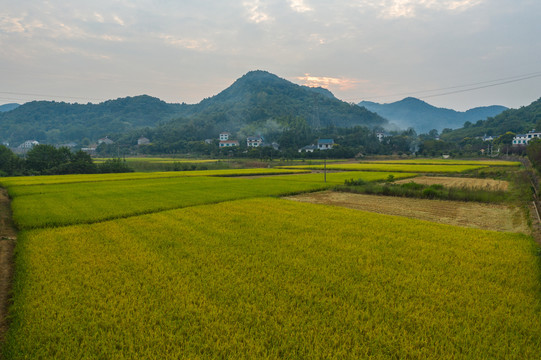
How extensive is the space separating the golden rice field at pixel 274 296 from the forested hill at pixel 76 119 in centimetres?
16080

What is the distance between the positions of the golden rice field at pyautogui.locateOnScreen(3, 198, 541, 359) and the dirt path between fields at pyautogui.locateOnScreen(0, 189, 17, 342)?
0.26m

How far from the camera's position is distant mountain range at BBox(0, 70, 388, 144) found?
141 metres

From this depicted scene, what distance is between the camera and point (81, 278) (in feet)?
20.4

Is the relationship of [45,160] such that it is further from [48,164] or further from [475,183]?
[475,183]

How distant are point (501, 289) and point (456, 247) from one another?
9.90ft

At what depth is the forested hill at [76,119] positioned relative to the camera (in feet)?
465

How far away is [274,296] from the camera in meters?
5.39

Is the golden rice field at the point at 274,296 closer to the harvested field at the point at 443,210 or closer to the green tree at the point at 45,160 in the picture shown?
the harvested field at the point at 443,210

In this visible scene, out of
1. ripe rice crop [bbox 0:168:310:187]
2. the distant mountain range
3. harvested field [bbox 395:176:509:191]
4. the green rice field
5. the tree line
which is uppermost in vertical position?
the distant mountain range

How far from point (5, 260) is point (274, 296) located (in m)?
7.82

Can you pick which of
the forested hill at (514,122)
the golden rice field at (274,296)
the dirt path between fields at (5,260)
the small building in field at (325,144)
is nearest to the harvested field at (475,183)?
the golden rice field at (274,296)

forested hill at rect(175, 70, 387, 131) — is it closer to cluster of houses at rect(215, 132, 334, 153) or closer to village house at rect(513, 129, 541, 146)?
cluster of houses at rect(215, 132, 334, 153)

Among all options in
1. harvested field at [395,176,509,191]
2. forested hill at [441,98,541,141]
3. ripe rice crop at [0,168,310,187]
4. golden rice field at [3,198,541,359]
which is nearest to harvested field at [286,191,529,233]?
golden rice field at [3,198,541,359]

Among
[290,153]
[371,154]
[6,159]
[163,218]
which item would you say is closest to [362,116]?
[371,154]
